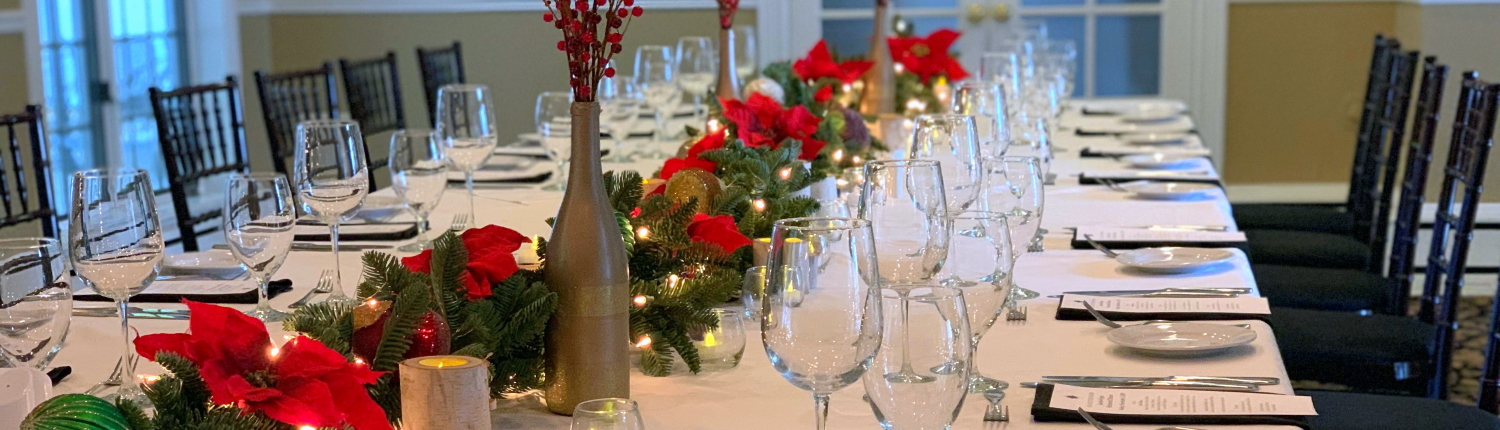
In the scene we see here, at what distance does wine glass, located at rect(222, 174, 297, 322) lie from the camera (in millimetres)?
1437

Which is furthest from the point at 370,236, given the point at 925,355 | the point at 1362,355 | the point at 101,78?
the point at 101,78

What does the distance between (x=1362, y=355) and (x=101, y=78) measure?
143 inches

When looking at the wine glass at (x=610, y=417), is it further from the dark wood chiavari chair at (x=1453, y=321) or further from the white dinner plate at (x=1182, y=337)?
the dark wood chiavari chair at (x=1453, y=321)

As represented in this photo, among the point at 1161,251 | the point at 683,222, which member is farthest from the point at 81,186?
the point at 1161,251

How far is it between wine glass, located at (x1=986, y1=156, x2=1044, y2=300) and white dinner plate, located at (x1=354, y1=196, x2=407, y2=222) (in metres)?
1.00

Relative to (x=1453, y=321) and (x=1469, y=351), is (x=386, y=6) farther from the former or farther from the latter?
(x=1453, y=321)

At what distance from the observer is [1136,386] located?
4.11 feet

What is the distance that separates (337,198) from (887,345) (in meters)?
0.88

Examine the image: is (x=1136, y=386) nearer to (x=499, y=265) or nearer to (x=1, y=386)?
(x=499, y=265)

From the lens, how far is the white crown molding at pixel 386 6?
210 inches

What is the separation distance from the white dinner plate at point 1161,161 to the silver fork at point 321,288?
1631 mm

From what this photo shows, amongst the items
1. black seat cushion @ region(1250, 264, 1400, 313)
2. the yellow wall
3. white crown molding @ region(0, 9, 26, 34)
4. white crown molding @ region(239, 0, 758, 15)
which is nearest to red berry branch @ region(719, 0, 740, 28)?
black seat cushion @ region(1250, 264, 1400, 313)

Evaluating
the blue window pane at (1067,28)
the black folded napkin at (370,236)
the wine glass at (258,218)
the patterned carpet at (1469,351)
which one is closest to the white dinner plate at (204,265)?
the black folded napkin at (370,236)

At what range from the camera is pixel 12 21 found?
385 cm
